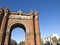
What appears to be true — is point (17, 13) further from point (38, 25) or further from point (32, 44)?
point (32, 44)

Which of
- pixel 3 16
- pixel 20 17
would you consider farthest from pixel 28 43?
pixel 3 16

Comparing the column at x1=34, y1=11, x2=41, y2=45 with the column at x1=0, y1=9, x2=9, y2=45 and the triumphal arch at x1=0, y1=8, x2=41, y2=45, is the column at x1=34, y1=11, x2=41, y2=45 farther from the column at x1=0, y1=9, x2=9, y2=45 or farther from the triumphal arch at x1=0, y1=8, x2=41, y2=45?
the column at x1=0, y1=9, x2=9, y2=45

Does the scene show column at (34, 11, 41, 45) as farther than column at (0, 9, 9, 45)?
Yes

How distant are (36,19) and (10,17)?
5.46m

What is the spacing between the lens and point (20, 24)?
856 inches

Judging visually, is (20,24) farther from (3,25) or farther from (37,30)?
(37,30)

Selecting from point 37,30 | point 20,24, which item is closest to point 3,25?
point 20,24

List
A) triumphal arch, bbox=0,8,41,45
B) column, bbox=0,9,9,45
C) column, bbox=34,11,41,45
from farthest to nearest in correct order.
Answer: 1. column, bbox=34,11,41,45
2. triumphal arch, bbox=0,8,41,45
3. column, bbox=0,9,9,45

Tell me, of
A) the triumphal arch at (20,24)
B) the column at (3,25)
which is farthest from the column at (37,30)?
the column at (3,25)

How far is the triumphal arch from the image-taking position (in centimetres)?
1975

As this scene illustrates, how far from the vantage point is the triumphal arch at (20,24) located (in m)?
19.8

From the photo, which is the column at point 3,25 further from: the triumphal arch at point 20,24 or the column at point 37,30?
the column at point 37,30

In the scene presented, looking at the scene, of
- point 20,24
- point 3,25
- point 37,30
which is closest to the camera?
point 3,25

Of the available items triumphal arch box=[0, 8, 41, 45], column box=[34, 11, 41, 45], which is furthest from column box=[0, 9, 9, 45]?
column box=[34, 11, 41, 45]
